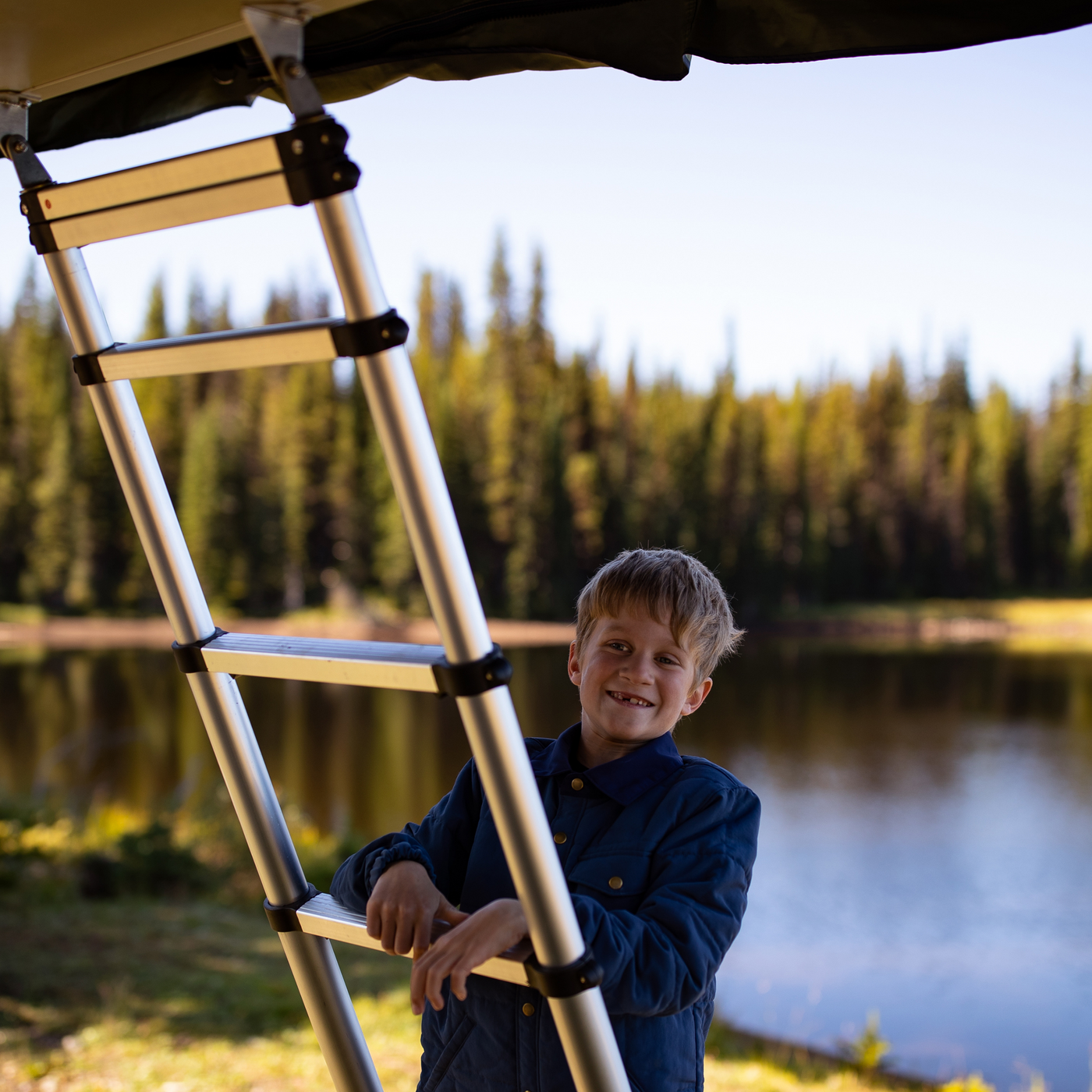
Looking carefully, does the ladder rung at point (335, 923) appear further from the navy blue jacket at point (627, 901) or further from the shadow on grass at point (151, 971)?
the shadow on grass at point (151, 971)

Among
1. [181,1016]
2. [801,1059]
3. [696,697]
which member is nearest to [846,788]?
[801,1059]

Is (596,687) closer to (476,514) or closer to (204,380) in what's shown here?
(476,514)

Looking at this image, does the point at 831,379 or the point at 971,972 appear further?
the point at 831,379

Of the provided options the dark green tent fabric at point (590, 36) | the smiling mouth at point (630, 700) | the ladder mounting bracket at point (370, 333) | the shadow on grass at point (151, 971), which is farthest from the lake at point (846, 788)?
the ladder mounting bracket at point (370, 333)

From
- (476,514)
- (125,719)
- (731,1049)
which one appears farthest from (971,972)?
(476,514)

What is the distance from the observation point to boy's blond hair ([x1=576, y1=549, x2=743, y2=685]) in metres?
1.21

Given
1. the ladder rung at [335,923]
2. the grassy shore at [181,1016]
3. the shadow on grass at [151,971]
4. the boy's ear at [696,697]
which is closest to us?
the ladder rung at [335,923]

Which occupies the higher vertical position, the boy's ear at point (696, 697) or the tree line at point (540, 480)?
the boy's ear at point (696, 697)

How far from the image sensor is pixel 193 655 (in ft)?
3.95

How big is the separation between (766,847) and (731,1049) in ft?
28.9

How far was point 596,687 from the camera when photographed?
1.21 m

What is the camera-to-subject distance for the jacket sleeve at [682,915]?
38.9 inches

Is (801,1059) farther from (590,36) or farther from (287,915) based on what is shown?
(590,36)

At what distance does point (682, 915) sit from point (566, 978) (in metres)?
0.15
